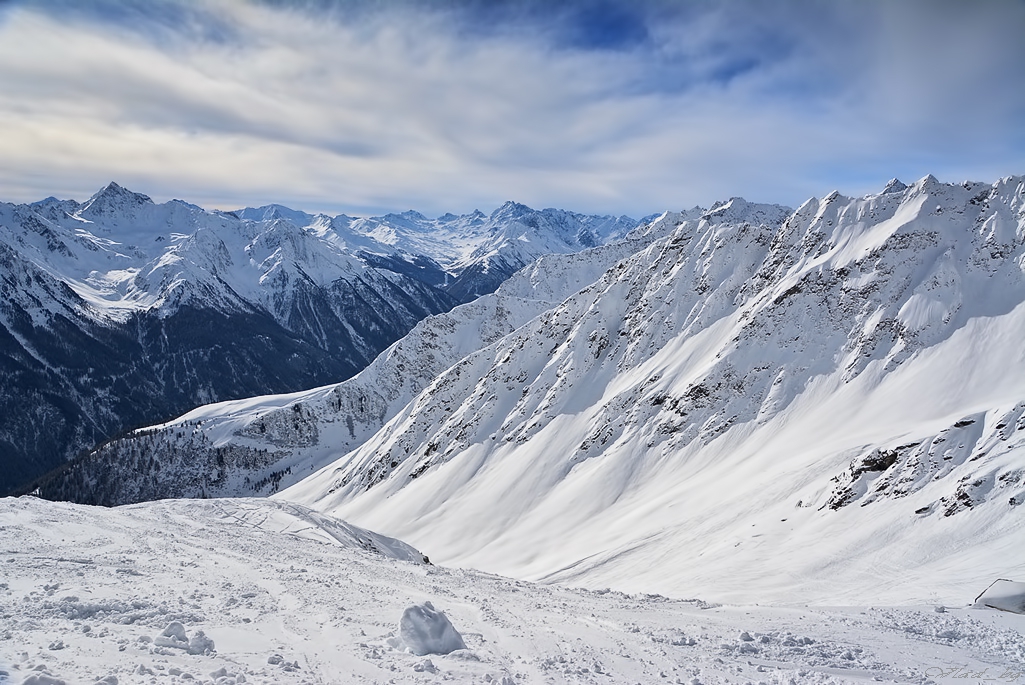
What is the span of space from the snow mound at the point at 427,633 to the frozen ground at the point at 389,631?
7cm

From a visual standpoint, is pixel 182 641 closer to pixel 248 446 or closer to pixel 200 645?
pixel 200 645

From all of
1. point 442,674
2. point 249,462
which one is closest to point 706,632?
point 442,674

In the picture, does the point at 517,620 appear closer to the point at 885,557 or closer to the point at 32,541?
the point at 32,541

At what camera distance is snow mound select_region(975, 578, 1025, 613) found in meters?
18.9

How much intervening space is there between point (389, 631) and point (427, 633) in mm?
1760

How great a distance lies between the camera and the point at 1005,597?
19297 millimetres

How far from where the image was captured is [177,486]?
581ft

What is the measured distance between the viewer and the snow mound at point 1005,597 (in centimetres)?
1892

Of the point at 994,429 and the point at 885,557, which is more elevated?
the point at 994,429

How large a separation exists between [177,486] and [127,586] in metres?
184

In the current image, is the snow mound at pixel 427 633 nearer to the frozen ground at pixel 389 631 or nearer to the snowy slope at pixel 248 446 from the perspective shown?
the frozen ground at pixel 389 631

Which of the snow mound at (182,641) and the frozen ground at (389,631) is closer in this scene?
the frozen ground at (389,631)

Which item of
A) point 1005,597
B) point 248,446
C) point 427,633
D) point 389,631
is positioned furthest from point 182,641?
point 248,446

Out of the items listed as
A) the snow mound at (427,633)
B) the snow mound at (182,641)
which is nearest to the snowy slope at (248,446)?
the snow mound at (182,641)
